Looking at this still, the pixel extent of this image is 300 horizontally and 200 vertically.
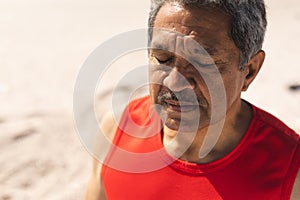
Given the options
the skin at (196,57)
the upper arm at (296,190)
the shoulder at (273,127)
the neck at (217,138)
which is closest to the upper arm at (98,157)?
the neck at (217,138)

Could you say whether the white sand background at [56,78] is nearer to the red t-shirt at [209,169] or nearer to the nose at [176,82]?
the red t-shirt at [209,169]

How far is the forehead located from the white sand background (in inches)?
71.4

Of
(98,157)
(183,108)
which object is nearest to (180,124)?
(183,108)

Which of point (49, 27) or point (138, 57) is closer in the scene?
point (138, 57)

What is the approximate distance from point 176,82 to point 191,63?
0.22 feet

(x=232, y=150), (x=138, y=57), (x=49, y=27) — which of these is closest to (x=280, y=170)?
(x=232, y=150)

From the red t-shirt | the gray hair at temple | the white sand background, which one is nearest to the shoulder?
the red t-shirt

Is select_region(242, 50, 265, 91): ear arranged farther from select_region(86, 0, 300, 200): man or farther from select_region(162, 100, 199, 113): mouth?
select_region(162, 100, 199, 113): mouth

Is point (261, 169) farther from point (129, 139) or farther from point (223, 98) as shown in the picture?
point (129, 139)

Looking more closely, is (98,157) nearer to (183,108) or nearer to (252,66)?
(183,108)

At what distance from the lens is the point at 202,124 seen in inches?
60.4

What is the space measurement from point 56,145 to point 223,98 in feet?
6.90

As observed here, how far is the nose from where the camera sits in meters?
1.46

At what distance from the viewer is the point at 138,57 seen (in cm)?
451
